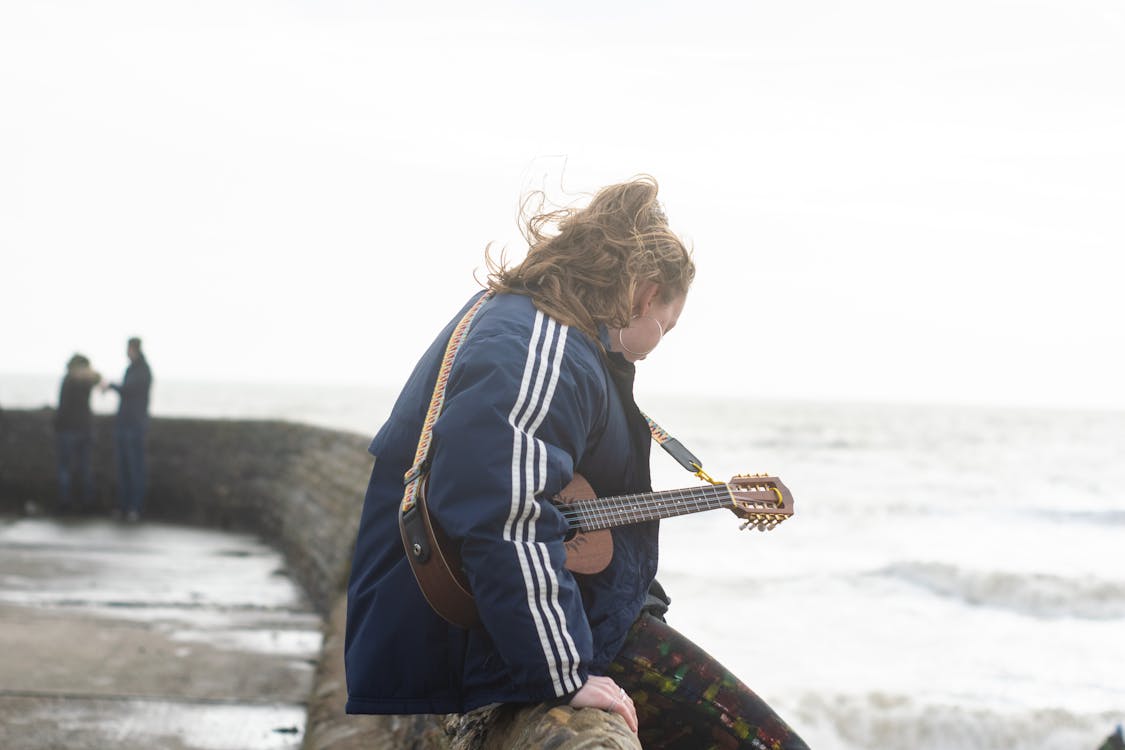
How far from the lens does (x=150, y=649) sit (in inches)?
247

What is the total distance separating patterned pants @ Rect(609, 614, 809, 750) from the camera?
7.67ft

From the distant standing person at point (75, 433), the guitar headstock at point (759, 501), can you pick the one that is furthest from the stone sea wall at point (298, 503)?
the guitar headstock at point (759, 501)

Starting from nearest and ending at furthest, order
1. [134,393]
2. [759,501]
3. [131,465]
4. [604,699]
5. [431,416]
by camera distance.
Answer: [604,699], [431,416], [759,501], [134,393], [131,465]

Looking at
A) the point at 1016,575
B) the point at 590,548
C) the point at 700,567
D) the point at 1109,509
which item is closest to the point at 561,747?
the point at 590,548

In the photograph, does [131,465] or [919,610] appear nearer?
[131,465]

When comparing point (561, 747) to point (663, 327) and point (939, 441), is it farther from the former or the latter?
point (939, 441)

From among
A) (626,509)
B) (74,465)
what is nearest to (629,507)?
(626,509)

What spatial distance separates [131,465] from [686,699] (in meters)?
11.7

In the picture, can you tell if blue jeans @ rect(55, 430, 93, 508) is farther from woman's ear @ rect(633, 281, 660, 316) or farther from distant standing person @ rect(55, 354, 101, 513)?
woman's ear @ rect(633, 281, 660, 316)

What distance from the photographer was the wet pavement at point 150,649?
4.83 metres

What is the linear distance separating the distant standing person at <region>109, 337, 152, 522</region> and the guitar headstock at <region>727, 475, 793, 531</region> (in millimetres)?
11245

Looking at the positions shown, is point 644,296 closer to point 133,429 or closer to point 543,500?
point 543,500

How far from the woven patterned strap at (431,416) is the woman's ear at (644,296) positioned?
12.8 inches

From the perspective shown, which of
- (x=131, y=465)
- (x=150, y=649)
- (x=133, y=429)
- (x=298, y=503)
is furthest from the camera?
(x=131, y=465)
